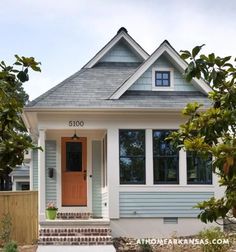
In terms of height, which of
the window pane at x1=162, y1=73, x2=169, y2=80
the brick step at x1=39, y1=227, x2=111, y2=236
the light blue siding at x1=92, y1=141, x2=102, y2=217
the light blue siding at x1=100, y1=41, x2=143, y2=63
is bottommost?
the brick step at x1=39, y1=227, x2=111, y2=236

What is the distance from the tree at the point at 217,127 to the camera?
3.74 metres

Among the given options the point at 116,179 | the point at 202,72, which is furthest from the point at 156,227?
the point at 202,72

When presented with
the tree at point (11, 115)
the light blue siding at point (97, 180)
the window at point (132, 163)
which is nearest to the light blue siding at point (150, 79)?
the window at point (132, 163)

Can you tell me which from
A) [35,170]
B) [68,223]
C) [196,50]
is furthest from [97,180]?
[196,50]

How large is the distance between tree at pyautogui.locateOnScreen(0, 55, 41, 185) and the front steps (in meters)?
9.53

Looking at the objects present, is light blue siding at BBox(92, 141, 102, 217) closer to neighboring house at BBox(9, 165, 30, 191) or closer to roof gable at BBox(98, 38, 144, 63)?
roof gable at BBox(98, 38, 144, 63)

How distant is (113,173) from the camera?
13.8m

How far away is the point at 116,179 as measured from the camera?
13.8 metres

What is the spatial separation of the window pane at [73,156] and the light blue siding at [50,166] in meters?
0.44

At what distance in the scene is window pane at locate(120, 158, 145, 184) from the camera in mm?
13984

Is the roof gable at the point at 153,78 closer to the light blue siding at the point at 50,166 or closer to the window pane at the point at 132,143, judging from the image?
the window pane at the point at 132,143

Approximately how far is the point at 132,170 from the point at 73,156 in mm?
2434

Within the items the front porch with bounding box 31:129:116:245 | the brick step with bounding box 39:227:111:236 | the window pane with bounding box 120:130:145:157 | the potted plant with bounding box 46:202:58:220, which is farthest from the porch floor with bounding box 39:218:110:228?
the window pane with bounding box 120:130:145:157

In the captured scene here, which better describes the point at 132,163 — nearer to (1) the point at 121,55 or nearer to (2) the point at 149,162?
(2) the point at 149,162
